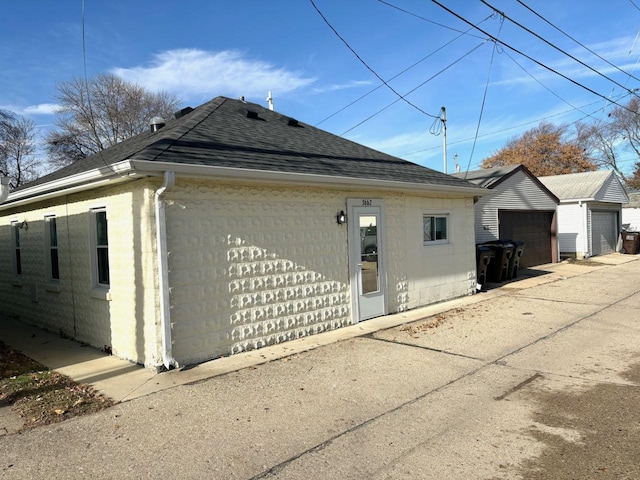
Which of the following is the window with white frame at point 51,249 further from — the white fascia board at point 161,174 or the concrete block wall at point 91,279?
the white fascia board at point 161,174

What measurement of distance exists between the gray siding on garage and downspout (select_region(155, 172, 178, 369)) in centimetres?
1045

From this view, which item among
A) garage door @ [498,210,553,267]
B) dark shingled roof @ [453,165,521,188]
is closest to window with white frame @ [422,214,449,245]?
dark shingled roof @ [453,165,521,188]

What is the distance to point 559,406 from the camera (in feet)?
14.5

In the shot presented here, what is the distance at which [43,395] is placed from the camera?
16.8 ft

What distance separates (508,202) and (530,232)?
2.32 metres

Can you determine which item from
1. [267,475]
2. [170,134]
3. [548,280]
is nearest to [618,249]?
[548,280]

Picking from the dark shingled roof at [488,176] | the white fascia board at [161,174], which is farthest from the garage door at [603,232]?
the white fascia board at [161,174]

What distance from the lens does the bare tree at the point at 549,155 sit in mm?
43000

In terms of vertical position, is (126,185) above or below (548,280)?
above

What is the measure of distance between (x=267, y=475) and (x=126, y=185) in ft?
14.7

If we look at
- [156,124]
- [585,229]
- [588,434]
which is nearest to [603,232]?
[585,229]

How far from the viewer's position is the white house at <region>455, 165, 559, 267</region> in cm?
1506

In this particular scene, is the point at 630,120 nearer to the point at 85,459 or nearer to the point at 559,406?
the point at 559,406

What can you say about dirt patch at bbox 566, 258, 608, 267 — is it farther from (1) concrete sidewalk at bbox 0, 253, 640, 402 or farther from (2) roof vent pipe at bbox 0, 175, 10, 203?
(2) roof vent pipe at bbox 0, 175, 10, 203
